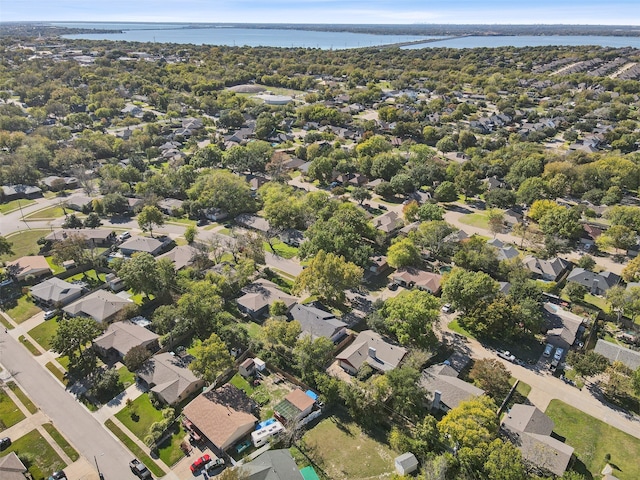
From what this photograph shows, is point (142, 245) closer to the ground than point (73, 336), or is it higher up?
closer to the ground

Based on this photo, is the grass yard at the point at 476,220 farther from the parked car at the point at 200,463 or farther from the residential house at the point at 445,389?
the parked car at the point at 200,463

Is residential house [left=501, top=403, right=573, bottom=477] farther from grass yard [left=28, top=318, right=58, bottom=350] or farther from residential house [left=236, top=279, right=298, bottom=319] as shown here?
grass yard [left=28, top=318, right=58, bottom=350]

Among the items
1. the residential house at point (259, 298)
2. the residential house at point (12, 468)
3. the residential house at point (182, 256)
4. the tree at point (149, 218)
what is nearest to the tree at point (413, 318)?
the residential house at point (259, 298)

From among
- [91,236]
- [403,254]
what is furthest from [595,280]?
[91,236]

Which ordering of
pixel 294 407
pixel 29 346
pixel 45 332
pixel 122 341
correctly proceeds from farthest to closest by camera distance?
pixel 45 332, pixel 29 346, pixel 122 341, pixel 294 407

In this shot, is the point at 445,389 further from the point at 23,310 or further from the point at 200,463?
the point at 23,310
